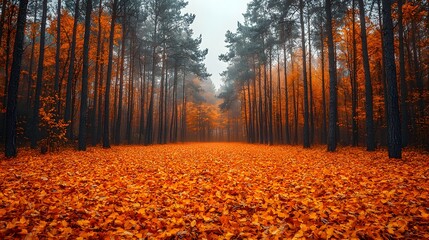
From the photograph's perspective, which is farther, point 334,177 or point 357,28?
point 357,28

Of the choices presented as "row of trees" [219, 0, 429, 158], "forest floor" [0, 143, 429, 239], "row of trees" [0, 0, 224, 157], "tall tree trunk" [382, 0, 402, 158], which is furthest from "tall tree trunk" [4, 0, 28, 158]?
"tall tree trunk" [382, 0, 402, 158]

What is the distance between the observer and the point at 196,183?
5.37m

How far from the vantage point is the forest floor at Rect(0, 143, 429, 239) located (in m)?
2.87

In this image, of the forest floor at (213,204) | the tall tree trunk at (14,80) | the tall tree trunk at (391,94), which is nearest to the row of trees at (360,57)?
the tall tree trunk at (391,94)

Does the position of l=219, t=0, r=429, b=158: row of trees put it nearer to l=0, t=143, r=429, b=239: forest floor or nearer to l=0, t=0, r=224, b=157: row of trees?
l=0, t=143, r=429, b=239: forest floor

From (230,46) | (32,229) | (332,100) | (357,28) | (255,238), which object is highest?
(230,46)

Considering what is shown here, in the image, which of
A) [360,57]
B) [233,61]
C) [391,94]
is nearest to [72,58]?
[391,94]

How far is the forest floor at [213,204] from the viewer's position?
113 inches

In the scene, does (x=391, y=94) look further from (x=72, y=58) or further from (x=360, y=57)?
(x=72, y=58)

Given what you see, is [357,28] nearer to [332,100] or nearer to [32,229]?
[332,100]

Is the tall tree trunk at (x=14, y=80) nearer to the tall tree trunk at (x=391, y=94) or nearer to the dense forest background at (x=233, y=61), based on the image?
the dense forest background at (x=233, y=61)

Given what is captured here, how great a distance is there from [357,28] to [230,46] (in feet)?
45.9

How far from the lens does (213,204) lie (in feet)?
13.2

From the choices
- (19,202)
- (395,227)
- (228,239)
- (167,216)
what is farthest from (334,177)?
(19,202)
